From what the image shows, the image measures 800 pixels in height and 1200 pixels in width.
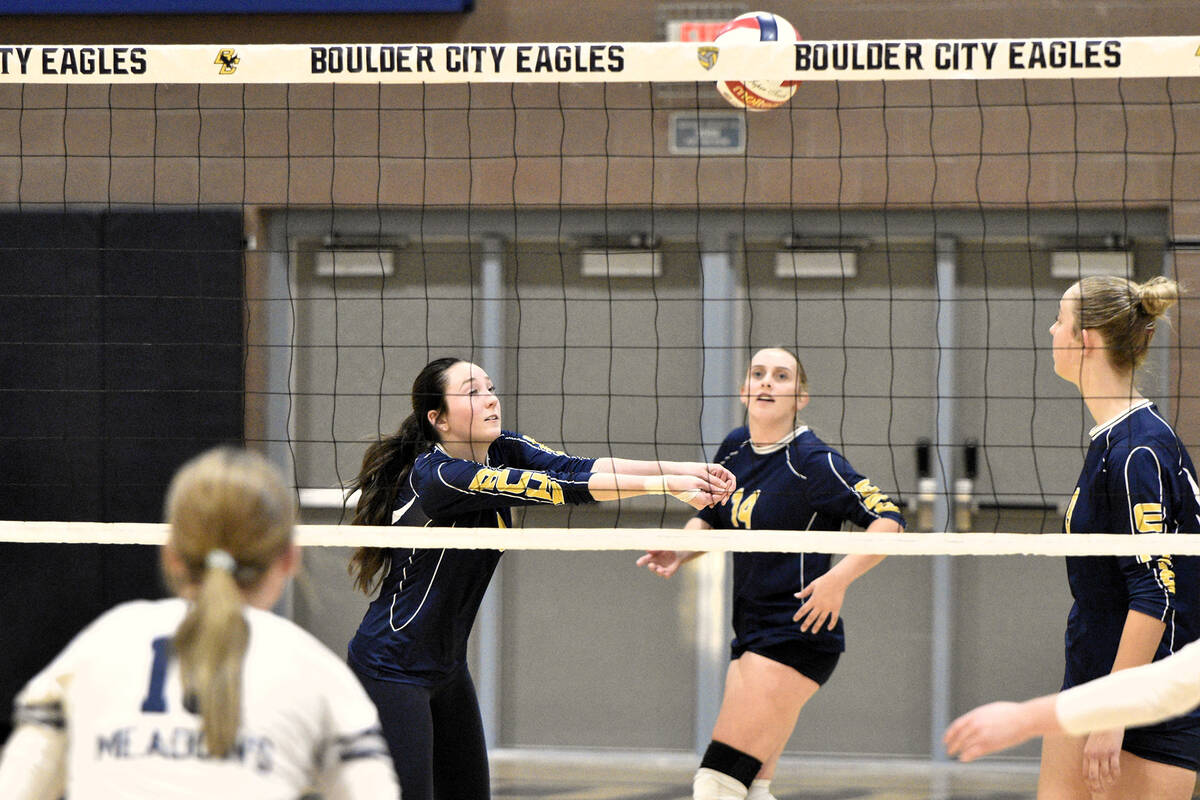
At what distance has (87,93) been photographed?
6.06 meters

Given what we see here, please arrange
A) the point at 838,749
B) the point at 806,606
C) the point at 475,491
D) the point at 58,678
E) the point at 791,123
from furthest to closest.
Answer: the point at 838,749
the point at 791,123
the point at 806,606
the point at 475,491
the point at 58,678

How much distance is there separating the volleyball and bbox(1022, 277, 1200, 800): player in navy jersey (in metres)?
1.77

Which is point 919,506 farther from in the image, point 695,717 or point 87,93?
point 87,93

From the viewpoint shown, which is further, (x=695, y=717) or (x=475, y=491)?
(x=695, y=717)

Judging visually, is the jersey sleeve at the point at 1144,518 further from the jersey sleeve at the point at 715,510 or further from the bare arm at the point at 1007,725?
the jersey sleeve at the point at 715,510

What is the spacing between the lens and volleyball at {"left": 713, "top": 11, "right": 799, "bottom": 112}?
4535 mm

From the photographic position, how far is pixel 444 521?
3537 mm

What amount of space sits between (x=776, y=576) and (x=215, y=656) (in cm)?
253

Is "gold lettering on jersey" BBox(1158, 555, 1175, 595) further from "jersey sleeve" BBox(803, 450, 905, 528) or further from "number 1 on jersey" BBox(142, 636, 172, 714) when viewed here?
"number 1 on jersey" BBox(142, 636, 172, 714)

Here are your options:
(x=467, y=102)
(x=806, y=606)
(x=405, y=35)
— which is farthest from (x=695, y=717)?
(x=405, y=35)

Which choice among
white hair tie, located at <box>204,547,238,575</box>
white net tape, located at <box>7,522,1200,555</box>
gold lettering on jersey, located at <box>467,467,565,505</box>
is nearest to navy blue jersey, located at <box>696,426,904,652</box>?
white net tape, located at <box>7,522,1200,555</box>

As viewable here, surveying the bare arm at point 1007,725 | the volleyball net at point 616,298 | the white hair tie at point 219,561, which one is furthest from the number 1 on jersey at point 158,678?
the volleyball net at point 616,298

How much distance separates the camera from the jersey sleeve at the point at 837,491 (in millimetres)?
4043

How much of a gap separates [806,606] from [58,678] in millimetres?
2389
